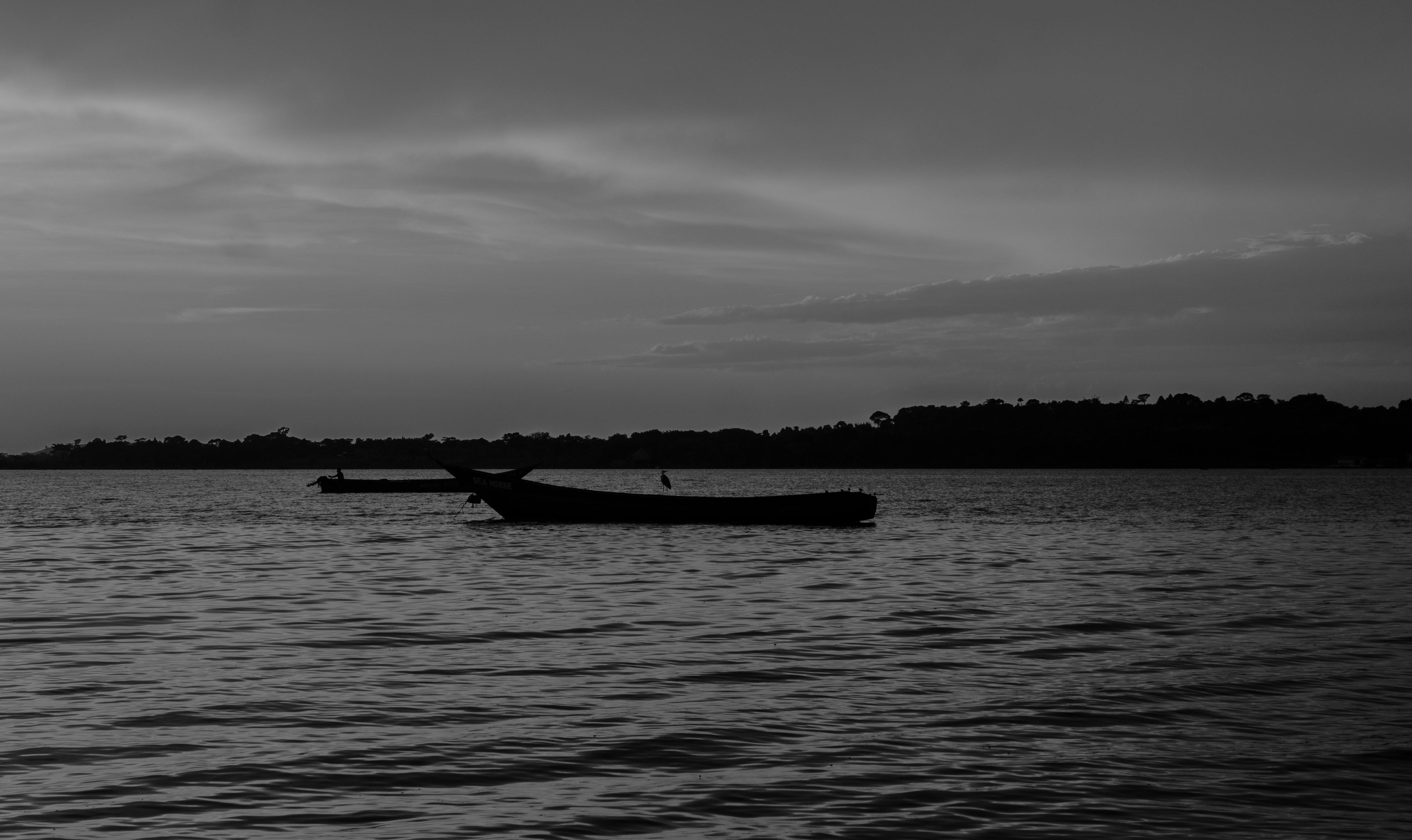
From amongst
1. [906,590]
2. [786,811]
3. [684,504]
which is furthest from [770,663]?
[684,504]

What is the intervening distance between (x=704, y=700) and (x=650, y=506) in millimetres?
38662

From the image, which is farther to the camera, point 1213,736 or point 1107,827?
point 1213,736

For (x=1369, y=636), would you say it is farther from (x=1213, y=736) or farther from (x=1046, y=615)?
(x=1213, y=736)

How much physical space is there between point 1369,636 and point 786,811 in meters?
15.5

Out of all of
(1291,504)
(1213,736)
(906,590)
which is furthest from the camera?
(1291,504)

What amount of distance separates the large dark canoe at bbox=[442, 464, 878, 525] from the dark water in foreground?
16.8 m

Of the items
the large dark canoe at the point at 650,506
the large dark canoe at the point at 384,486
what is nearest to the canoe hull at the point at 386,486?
the large dark canoe at the point at 384,486

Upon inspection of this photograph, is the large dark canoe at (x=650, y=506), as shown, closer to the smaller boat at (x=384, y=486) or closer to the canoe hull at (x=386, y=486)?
the smaller boat at (x=384, y=486)

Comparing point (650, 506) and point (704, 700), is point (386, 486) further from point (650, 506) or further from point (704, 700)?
point (704, 700)

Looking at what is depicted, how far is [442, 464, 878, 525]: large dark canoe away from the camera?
54188mm

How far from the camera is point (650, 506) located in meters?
54.1

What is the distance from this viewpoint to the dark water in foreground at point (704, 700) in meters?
10.7

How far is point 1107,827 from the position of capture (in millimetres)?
10242

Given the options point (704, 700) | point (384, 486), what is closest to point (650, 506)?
point (704, 700)
